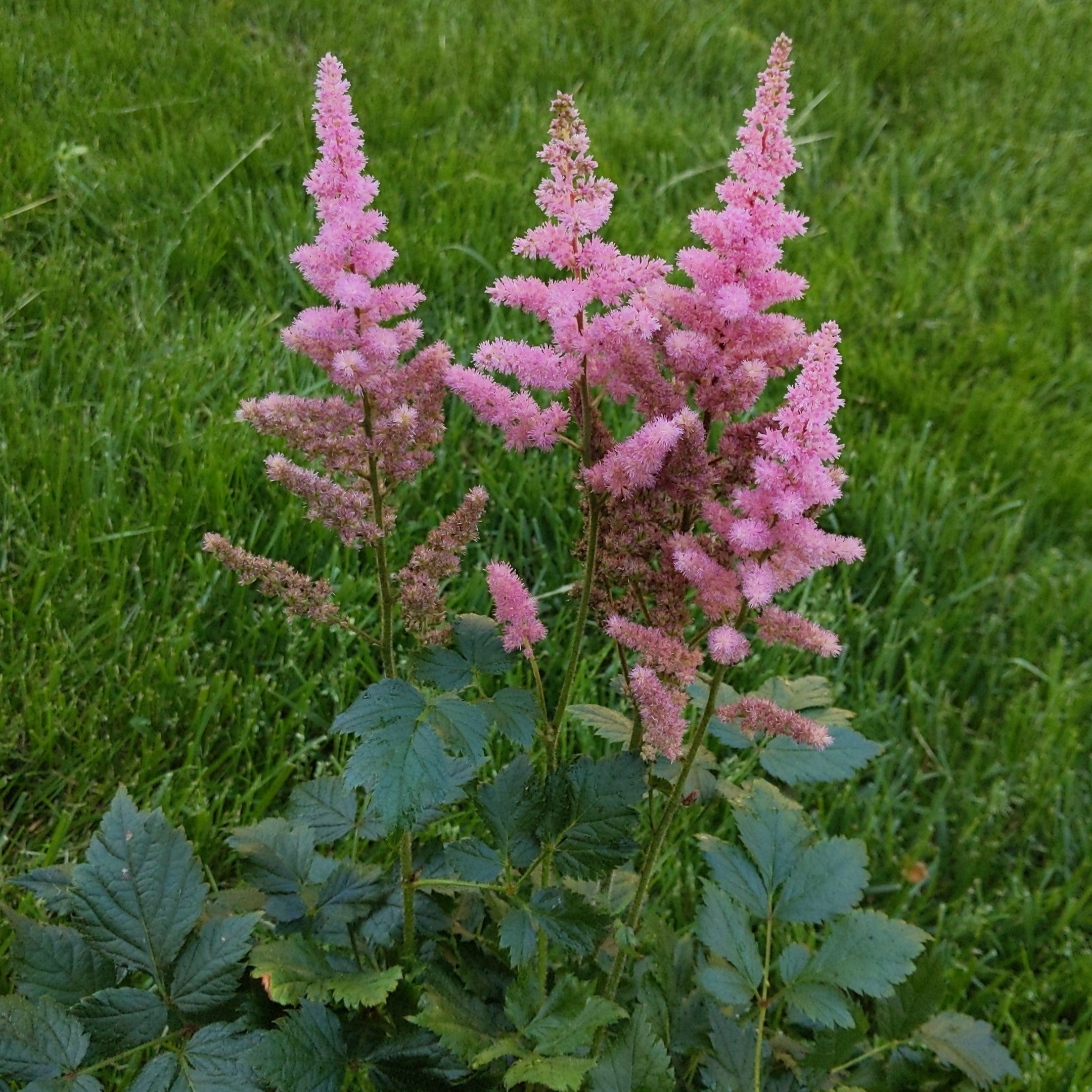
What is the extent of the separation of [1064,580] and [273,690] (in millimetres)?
2034

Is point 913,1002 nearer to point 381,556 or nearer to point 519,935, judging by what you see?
point 519,935

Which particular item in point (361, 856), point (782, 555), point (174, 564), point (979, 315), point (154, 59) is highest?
point (782, 555)

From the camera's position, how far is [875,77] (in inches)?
178

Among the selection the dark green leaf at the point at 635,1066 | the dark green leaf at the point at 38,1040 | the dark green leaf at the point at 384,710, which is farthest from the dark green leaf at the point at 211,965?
the dark green leaf at the point at 635,1066

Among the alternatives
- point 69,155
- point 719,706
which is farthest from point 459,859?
point 69,155

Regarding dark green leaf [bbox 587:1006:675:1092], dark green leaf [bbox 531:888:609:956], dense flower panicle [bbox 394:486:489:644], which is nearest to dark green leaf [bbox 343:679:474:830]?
dense flower panicle [bbox 394:486:489:644]

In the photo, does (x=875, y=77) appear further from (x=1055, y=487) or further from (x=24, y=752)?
(x=24, y=752)

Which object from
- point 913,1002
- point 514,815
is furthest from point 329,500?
point 913,1002

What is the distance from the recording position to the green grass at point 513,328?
7.16ft

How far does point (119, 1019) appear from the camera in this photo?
1335mm

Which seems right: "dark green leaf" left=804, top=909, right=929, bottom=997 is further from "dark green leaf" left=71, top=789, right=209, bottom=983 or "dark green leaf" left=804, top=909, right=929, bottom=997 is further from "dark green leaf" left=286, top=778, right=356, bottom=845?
"dark green leaf" left=71, top=789, right=209, bottom=983

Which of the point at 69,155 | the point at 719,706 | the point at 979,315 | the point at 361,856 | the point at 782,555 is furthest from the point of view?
the point at 979,315

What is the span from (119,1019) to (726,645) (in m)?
0.86

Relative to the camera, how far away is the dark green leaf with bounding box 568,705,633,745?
152 centimetres
